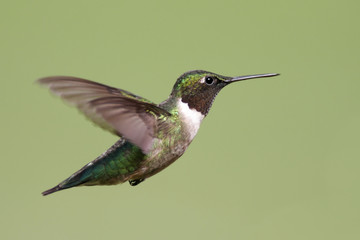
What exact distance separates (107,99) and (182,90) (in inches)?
8.7

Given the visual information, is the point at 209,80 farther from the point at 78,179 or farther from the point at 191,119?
the point at 78,179

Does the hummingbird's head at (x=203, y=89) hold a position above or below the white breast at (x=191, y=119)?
above

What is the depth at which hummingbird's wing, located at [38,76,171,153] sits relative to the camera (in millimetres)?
726

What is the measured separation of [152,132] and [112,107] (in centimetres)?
12

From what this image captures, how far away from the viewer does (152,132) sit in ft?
2.90

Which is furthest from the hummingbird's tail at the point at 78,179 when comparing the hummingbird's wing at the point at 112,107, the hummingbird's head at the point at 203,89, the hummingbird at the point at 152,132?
the hummingbird's head at the point at 203,89

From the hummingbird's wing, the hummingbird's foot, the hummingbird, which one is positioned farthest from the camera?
the hummingbird's foot

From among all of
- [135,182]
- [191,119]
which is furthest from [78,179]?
[191,119]

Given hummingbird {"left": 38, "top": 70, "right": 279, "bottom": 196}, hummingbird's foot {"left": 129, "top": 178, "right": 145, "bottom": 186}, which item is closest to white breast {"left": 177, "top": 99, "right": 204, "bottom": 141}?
hummingbird {"left": 38, "top": 70, "right": 279, "bottom": 196}

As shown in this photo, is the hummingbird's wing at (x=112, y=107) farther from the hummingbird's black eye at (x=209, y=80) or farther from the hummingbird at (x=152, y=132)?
the hummingbird's black eye at (x=209, y=80)

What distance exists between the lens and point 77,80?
738 mm

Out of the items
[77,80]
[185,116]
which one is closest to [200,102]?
[185,116]

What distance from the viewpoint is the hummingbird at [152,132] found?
835 mm

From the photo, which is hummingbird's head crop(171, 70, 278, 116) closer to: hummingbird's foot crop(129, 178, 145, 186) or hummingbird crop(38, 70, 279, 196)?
hummingbird crop(38, 70, 279, 196)
